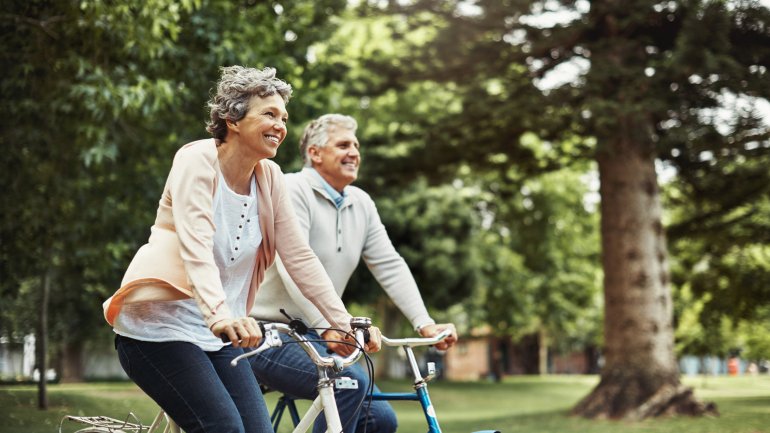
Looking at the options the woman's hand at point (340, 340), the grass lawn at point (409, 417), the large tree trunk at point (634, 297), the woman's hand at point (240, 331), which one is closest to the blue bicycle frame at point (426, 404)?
the woman's hand at point (340, 340)

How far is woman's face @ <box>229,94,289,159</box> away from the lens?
139 inches

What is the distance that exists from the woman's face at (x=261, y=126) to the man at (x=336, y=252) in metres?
1.02

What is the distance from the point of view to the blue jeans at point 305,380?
4297mm

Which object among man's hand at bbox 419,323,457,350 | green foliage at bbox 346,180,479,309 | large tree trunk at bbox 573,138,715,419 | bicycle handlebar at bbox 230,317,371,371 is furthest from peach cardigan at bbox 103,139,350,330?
green foliage at bbox 346,180,479,309

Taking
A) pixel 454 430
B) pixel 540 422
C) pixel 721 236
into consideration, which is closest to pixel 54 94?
pixel 454 430

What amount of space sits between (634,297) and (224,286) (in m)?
12.4

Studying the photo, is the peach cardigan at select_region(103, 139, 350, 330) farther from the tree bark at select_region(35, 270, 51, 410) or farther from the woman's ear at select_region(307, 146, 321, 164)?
the tree bark at select_region(35, 270, 51, 410)

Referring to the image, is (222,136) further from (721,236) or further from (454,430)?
(721,236)

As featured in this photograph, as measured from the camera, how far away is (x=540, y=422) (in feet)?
48.8

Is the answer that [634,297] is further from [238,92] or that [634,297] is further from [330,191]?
[238,92]

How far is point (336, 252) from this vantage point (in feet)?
16.0

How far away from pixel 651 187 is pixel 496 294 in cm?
1783

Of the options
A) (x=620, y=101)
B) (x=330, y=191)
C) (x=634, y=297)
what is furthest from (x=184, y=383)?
(x=634, y=297)

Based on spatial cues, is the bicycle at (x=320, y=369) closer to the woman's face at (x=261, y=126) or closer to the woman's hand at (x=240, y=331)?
the woman's hand at (x=240, y=331)
